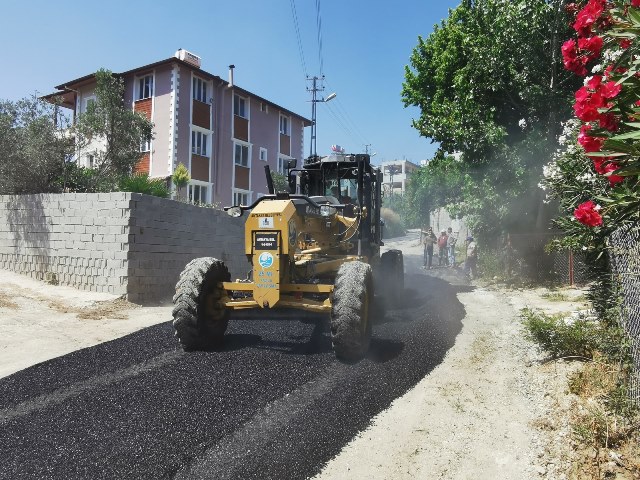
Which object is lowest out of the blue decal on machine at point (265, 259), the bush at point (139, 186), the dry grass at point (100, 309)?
the dry grass at point (100, 309)

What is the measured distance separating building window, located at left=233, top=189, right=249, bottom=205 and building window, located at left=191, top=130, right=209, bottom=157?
3086 mm

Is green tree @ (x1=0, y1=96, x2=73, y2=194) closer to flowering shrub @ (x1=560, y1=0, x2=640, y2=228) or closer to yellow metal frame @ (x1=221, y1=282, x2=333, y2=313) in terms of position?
yellow metal frame @ (x1=221, y1=282, x2=333, y2=313)

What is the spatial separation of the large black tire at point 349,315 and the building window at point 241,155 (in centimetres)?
2216

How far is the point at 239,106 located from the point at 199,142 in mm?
4090

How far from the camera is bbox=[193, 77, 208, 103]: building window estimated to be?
24.2m

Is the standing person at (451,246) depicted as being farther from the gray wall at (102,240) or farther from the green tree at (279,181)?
the gray wall at (102,240)

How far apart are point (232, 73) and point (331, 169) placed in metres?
19.9

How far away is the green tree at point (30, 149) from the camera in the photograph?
1288cm

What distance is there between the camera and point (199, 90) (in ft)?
80.6

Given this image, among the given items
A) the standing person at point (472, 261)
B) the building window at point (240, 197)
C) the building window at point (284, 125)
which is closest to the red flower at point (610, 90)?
the standing person at point (472, 261)

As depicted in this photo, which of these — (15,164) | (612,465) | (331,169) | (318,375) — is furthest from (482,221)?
(15,164)

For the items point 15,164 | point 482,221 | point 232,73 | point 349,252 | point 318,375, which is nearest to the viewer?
point 318,375

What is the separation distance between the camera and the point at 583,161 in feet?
19.2

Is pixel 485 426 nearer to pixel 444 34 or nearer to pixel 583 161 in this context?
pixel 583 161
